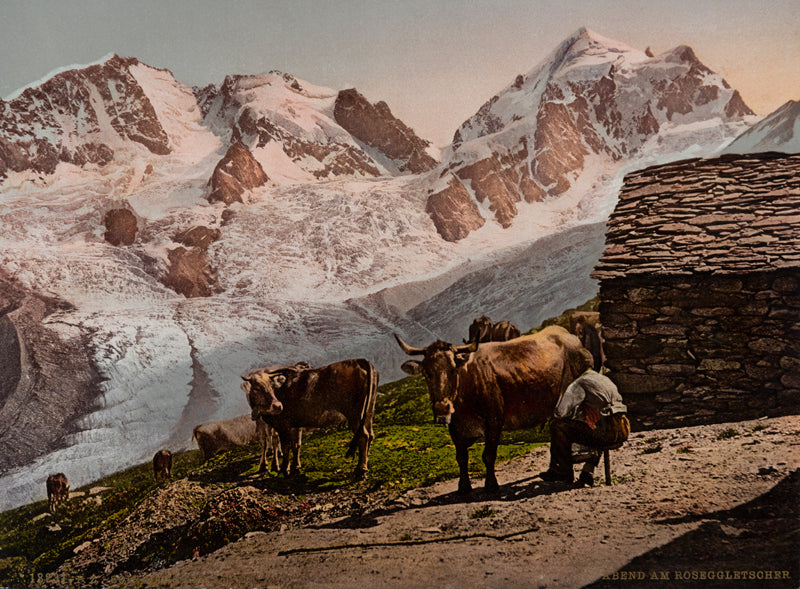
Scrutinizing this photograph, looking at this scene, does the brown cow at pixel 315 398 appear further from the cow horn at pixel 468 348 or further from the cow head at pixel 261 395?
the cow horn at pixel 468 348

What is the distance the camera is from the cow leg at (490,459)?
6.33 meters

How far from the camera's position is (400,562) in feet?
18.8

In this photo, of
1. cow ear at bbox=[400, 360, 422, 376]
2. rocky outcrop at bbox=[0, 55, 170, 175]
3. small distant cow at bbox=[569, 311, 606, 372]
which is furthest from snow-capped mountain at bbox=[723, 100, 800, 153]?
rocky outcrop at bbox=[0, 55, 170, 175]

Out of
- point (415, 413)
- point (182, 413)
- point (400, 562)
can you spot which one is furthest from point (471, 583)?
point (182, 413)

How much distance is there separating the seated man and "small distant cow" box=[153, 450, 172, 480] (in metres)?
4.99

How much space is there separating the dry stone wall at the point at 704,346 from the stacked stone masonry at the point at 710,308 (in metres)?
0.01

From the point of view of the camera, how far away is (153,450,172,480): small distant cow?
782cm

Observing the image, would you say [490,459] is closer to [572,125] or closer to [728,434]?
[728,434]

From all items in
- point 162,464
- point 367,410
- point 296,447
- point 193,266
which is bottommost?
point 162,464

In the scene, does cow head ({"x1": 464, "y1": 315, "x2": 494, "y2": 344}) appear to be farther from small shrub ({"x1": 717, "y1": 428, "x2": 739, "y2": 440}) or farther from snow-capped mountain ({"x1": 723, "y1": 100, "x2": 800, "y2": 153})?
snow-capped mountain ({"x1": 723, "y1": 100, "x2": 800, "y2": 153})

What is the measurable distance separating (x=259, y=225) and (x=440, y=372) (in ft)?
18.2

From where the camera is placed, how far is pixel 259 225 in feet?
33.9

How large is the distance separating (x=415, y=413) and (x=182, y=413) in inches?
136

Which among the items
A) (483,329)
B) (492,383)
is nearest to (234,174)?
(483,329)
